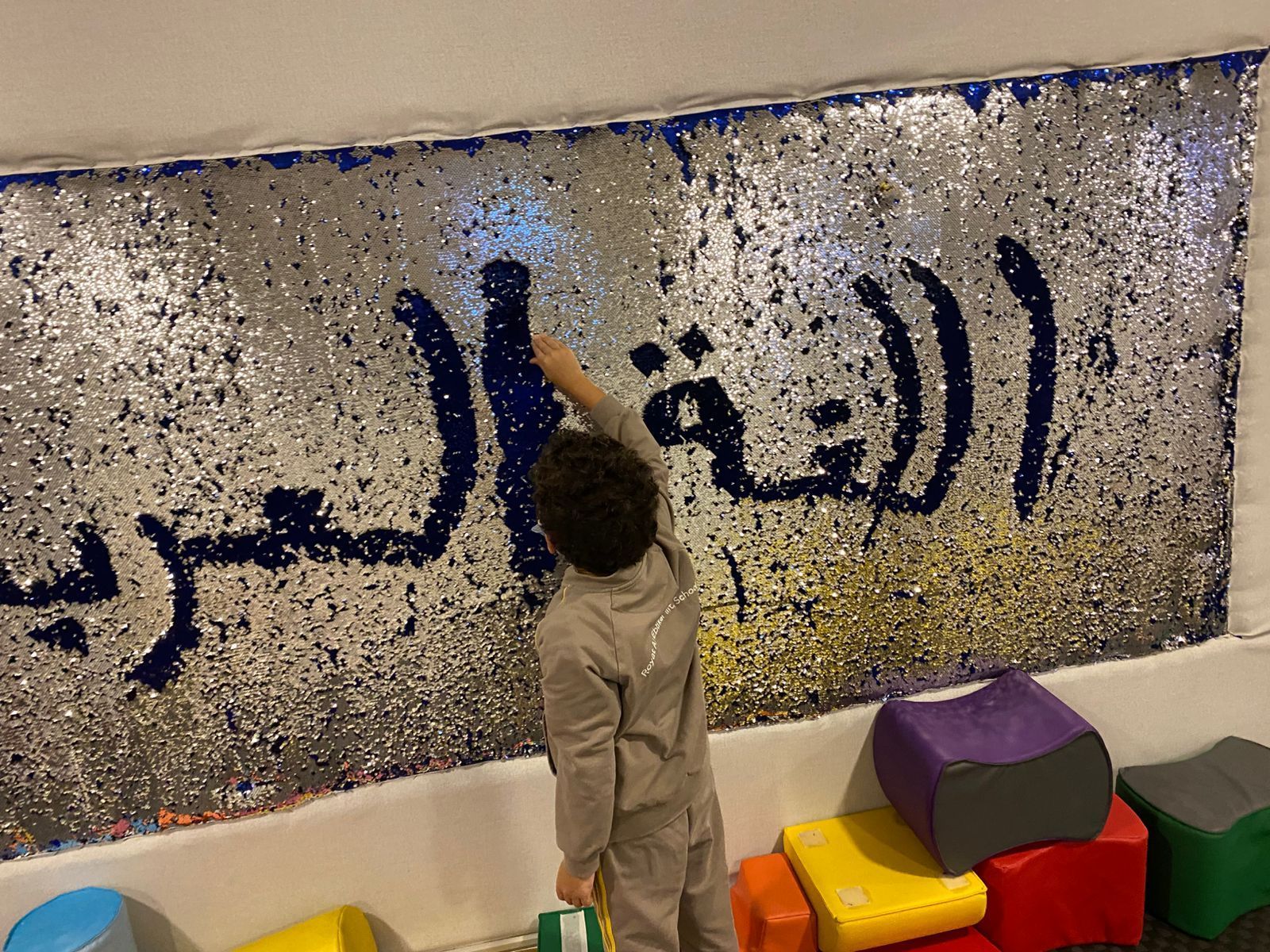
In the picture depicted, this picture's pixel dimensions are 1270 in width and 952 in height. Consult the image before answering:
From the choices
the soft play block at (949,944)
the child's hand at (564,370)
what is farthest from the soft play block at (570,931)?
the child's hand at (564,370)

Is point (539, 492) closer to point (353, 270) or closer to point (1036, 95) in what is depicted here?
point (353, 270)

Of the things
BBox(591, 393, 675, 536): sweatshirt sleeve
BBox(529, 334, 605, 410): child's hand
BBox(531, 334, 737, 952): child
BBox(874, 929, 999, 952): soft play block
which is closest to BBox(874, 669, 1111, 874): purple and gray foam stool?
BBox(874, 929, 999, 952): soft play block

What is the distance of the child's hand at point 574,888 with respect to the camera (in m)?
1.15

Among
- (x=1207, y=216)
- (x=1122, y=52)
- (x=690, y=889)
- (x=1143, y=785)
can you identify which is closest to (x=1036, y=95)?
(x=1122, y=52)

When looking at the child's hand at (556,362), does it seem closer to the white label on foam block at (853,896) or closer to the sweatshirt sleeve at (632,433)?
the sweatshirt sleeve at (632,433)

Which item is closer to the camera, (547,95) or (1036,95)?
(547,95)

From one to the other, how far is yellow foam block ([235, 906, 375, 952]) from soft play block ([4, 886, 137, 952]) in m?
0.20

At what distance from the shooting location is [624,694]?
1135mm

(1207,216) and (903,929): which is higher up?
(1207,216)

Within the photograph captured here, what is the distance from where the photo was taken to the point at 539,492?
1.12 m

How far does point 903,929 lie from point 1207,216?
1.42m

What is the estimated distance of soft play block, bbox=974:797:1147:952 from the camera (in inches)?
56.2

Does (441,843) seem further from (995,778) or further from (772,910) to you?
(995,778)

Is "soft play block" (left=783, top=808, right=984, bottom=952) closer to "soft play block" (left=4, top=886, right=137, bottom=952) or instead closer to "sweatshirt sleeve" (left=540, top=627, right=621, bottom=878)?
"sweatshirt sleeve" (left=540, top=627, right=621, bottom=878)
